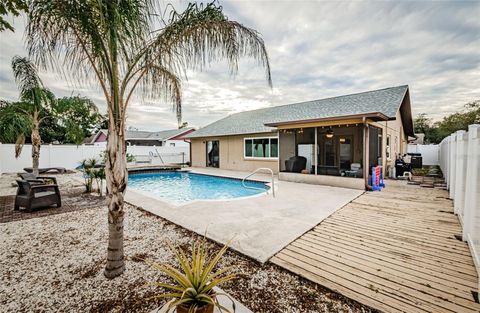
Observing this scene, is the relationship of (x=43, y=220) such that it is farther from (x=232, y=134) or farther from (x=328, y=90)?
(x=328, y=90)

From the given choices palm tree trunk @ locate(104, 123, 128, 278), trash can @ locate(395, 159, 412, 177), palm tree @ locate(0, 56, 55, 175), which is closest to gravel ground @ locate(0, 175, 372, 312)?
palm tree trunk @ locate(104, 123, 128, 278)

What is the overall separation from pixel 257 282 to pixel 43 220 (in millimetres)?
5478

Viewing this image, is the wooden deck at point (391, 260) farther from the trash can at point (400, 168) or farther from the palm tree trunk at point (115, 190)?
the trash can at point (400, 168)

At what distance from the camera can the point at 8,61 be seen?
22.4 ft

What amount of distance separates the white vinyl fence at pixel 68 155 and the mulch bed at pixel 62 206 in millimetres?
10269

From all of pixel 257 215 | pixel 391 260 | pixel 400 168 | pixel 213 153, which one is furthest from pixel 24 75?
pixel 400 168

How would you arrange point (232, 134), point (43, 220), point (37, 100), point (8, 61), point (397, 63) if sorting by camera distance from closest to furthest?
point (43, 220)
point (8, 61)
point (37, 100)
point (397, 63)
point (232, 134)

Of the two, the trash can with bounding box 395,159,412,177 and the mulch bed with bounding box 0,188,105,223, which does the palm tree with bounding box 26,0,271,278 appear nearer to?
the mulch bed with bounding box 0,188,105,223

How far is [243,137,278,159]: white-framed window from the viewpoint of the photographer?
12.4 metres

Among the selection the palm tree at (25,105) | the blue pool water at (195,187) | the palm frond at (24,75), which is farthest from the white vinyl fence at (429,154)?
Result: the palm frond at (24,75)

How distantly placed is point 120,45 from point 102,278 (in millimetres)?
2924

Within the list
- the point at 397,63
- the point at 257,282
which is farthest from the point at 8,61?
the point at 397,63

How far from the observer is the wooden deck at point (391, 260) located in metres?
2.20

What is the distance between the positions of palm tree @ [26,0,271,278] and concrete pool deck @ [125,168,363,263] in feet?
5.95
